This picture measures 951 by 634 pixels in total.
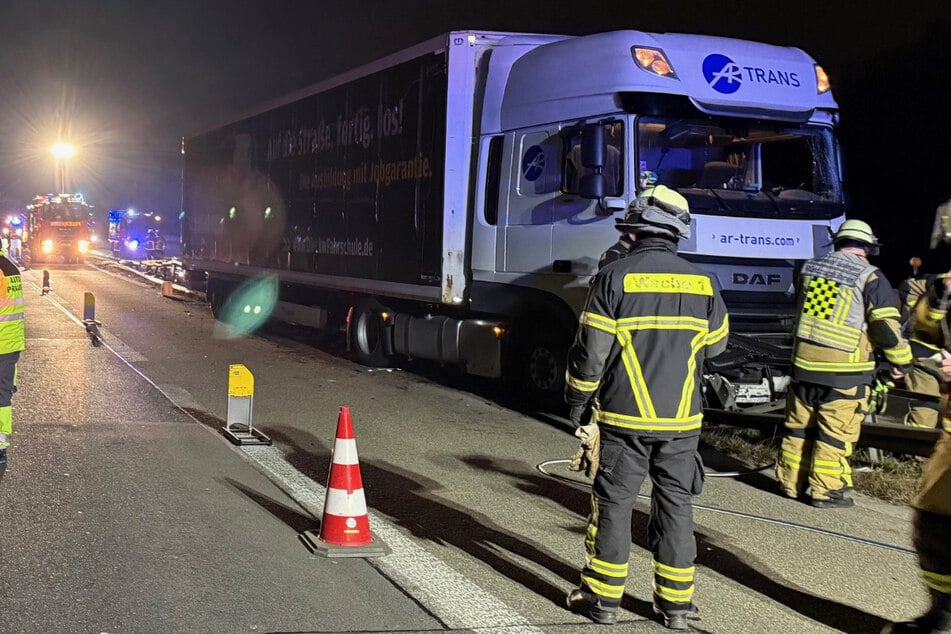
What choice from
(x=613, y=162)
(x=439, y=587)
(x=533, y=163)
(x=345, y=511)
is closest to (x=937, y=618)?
(x=439, y=587)

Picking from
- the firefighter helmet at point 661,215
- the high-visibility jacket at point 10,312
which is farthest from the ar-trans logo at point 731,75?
the high-visibility jacket at point 10,312

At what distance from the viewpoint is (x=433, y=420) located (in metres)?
10.2

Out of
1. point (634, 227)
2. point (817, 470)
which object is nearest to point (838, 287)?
point (817, 470)

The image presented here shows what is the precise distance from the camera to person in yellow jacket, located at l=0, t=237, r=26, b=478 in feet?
23.1

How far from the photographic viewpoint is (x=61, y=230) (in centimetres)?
4506

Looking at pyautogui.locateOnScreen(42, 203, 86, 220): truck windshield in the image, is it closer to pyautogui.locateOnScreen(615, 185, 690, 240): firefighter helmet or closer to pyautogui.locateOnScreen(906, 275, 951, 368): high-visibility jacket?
pyautogui.locateOnScreen(615, 185, 690, 240): firefighter helmet

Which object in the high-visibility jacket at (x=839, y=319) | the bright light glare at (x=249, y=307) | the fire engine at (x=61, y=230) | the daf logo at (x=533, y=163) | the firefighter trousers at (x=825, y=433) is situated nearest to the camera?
the high-visibility jacket at (x=839, y=319)

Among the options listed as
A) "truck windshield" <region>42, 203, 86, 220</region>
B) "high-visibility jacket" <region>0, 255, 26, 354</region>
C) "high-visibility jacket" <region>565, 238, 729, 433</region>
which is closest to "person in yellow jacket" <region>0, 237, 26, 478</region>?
"high-visibility jacket" <region>0, 255, 26, 354</region>

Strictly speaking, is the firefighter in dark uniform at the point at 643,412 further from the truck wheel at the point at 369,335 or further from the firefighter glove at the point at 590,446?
the truck wheel at the point at 369,335

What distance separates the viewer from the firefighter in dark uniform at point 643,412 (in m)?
4.63

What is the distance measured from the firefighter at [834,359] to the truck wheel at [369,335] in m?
7.23

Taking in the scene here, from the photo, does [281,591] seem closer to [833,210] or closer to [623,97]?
[623,97]

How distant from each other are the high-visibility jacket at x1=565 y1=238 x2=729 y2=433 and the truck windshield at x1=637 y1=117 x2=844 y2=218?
15.3ft

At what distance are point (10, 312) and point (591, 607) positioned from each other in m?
4.49
